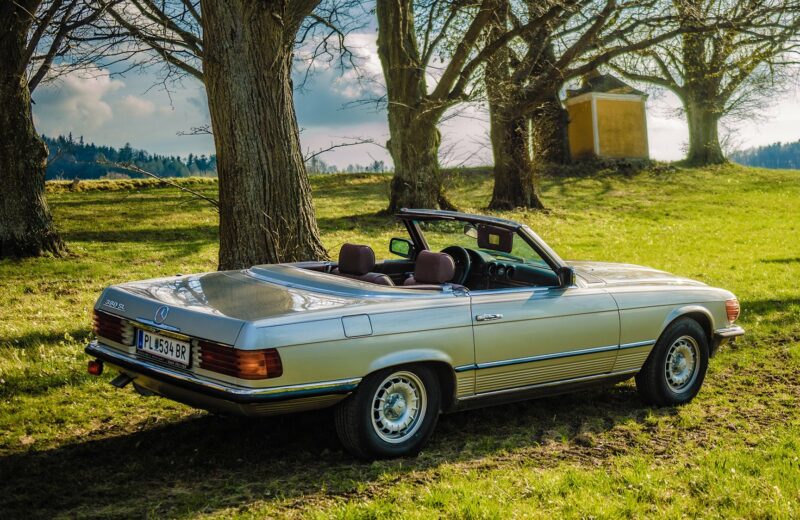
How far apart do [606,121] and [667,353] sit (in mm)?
35156

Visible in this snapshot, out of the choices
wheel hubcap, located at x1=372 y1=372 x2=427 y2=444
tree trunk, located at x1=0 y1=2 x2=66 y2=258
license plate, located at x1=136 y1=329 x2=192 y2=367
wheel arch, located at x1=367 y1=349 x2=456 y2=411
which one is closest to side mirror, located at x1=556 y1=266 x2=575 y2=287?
wheel arch, located at x1=367 y1=349 x2=456 y2=411

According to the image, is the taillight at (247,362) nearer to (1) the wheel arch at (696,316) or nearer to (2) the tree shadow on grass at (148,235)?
(1) the wheel arch at (696,316)

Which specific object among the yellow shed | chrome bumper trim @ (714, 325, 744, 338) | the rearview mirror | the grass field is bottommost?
the grass field

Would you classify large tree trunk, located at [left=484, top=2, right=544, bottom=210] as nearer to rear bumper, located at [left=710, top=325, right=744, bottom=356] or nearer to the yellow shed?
the yellow shed

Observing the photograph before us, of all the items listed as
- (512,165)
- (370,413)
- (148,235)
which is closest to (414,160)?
(512,165)

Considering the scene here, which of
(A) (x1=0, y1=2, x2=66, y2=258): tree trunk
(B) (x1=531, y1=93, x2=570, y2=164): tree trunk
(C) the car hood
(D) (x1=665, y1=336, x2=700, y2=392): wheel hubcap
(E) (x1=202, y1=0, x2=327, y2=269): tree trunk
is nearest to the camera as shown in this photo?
(C) the car hood

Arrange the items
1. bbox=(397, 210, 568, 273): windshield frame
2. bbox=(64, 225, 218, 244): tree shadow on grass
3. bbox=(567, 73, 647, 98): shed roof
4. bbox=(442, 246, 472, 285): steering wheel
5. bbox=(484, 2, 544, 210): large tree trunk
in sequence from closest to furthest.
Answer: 1. bbox=(397, 210, 568, 273): windshield frame
2. bbox=(442, 246, 472, 285): steering wheel
3. bbox=(64, 225, 218, 244): tree shadow on grass
4. bbox=(484, 2, 544, 210): large tree trunk
5. bbox=(567, 73, 647, 98): shed roof

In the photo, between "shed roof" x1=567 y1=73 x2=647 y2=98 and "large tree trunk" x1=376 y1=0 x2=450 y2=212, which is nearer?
"large tree trunk" x1=376 y1=0 x2=450 y2=212

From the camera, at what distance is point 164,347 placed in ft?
15.4

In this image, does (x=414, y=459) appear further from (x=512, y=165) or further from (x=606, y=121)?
(x=606, y=121)

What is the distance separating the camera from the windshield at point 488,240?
5922mm

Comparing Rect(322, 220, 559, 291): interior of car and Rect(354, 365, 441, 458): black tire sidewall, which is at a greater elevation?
Rect(322, 220, 559, 291): interior of car

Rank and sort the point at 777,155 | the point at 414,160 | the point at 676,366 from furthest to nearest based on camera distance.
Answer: the point at 777,155
the point at 414,160
the point at 676,366

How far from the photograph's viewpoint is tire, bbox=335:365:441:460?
4.73 meters
